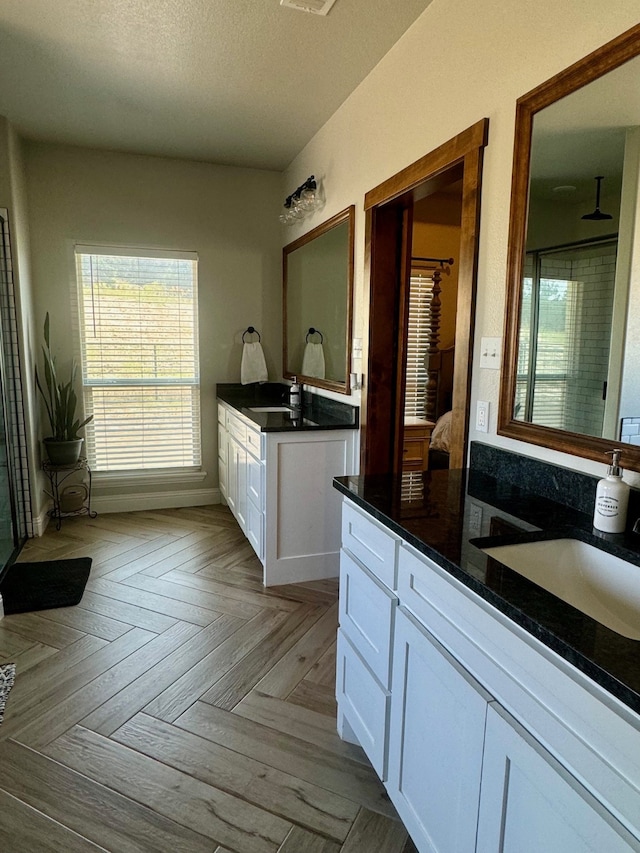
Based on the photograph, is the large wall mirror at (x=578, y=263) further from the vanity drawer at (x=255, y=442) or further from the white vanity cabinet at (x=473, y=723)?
the vanity drawer at (x=255, y=442)

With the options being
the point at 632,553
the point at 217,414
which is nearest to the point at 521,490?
the point at 632,553

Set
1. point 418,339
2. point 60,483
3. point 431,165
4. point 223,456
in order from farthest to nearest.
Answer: point 418,339, point 223,456, point 60,483, point 431,165

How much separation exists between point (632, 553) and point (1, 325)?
3483 millimetres

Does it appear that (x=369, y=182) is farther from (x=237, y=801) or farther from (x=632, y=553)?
(x=237, y=801)

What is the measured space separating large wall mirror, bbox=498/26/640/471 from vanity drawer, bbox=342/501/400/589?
58 centimetres

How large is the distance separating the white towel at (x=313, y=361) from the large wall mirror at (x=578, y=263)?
191cm

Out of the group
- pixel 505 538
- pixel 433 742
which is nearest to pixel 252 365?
pixel 505 538

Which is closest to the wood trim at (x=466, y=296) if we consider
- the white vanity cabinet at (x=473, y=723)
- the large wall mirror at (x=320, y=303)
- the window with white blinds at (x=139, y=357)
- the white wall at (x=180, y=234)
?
the white vanity cabinet at (x=473, y=723)

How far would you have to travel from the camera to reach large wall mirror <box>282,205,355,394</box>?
3.06 metres

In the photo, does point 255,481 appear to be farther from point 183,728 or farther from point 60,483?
point 60,483

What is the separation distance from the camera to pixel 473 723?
3.35 feet

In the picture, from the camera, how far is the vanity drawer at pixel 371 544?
4.54 feet

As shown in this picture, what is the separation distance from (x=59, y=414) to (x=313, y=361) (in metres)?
1.85

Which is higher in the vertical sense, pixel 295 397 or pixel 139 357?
pixel 139 357
